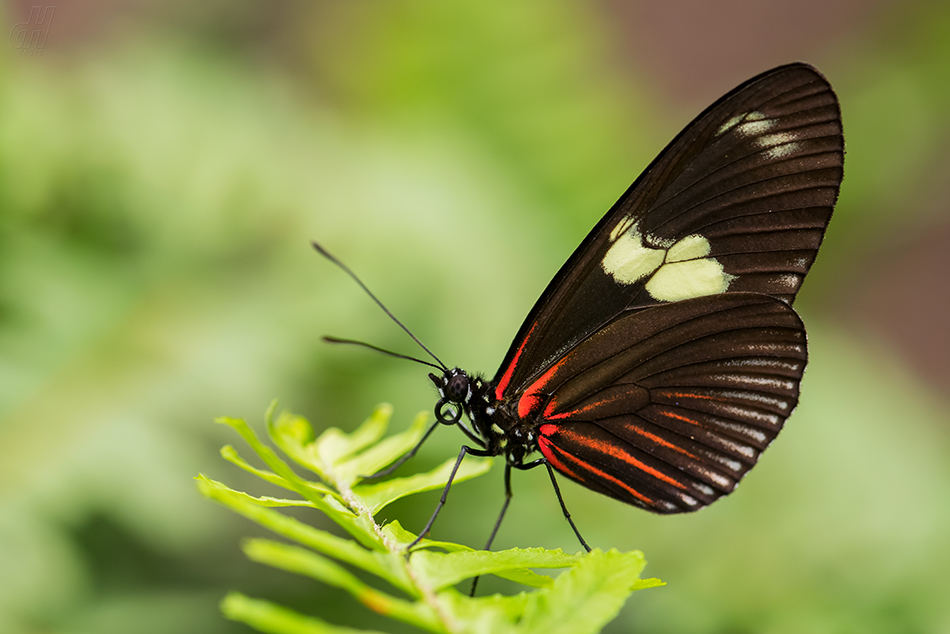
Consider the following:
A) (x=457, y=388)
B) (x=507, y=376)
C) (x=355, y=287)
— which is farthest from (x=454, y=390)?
(x=355, y=287)

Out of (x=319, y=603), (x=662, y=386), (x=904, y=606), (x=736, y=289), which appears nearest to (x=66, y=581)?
(x=319, y=603)

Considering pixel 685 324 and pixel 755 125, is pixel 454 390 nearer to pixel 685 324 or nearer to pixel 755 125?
pixel 685 324

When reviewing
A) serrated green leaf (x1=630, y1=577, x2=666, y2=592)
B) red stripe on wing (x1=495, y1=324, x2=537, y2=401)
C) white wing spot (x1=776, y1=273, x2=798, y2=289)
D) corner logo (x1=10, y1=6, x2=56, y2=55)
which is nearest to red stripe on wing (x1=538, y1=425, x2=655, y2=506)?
red stripe on wing (x1=495, y1=324, x2=537, y2=401)

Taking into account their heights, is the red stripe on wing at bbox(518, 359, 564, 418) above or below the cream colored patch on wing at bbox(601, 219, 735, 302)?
below

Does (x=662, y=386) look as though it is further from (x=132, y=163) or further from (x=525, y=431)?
(x=132, y=163)

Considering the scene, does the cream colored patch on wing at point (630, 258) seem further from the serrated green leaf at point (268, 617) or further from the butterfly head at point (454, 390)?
the serrated green leaf at point (268, 617)

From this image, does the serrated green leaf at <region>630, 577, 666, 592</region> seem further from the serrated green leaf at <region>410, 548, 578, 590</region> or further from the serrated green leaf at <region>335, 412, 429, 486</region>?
the serrated green leaf at <region>335, 412, 429, 486</region>
